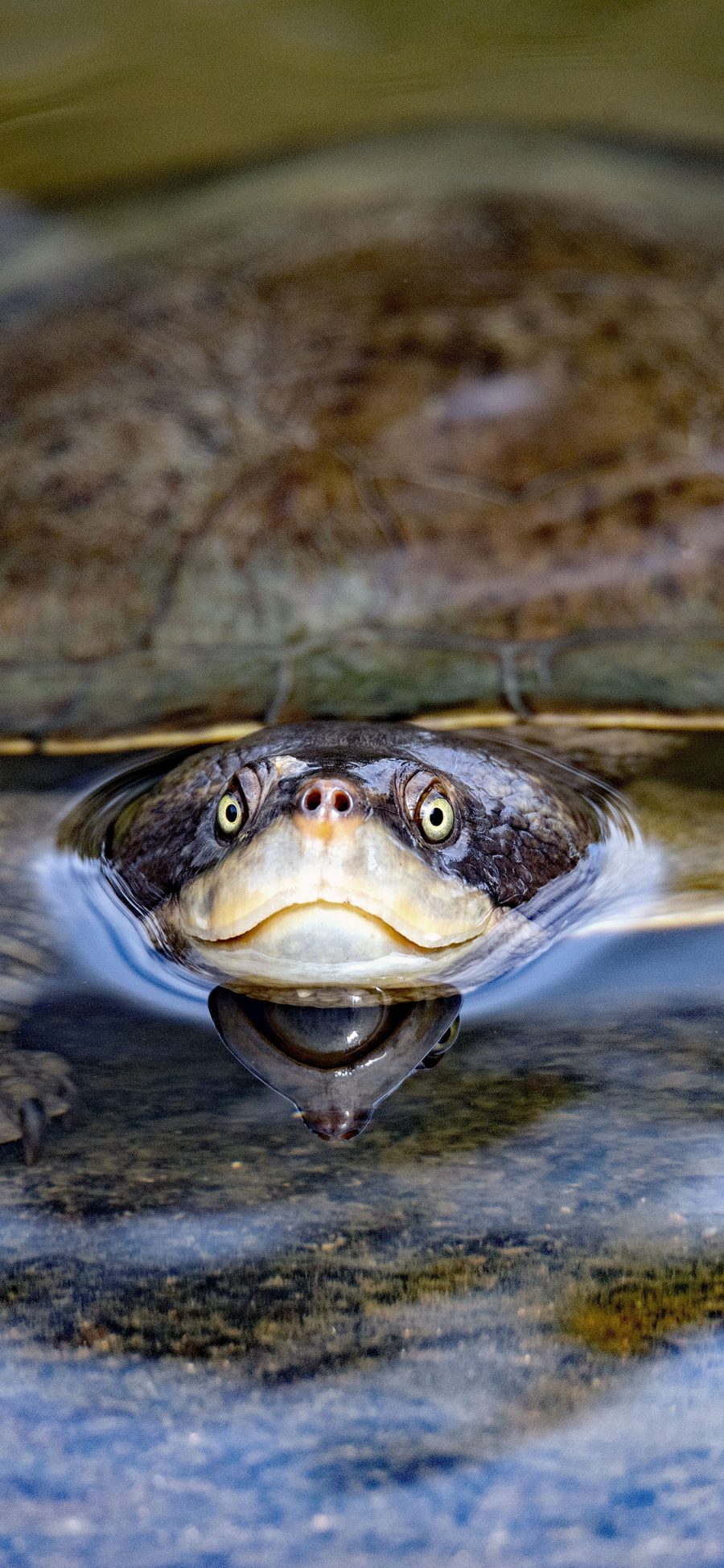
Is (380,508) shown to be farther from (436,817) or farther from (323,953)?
(323,953)

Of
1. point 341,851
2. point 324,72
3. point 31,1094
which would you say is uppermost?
point 324,72

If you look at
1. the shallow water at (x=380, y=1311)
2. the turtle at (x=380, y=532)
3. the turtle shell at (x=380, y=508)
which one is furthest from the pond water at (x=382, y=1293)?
the turtle shell at (x=380, y=508)

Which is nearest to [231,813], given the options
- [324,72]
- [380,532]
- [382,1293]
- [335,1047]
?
[335,1047]

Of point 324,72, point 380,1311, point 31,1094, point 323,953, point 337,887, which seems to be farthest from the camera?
point 324,72

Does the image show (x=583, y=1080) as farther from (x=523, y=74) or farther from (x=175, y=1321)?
(x=523, y=74)

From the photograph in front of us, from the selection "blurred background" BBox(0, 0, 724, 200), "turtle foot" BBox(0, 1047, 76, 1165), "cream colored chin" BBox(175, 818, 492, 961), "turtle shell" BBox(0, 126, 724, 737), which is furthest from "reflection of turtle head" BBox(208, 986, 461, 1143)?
"blurred background" BBox(0, 0, 724, 200)

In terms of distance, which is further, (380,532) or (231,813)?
(380,532)

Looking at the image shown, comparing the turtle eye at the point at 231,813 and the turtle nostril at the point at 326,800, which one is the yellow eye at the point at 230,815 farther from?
the turtle nostril at the point at 326,800
